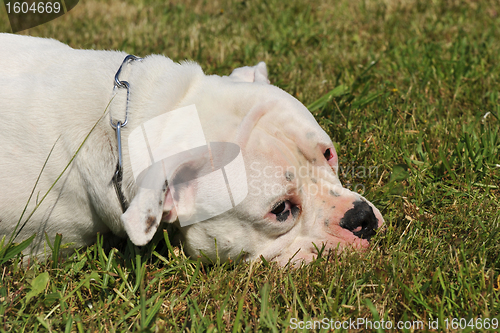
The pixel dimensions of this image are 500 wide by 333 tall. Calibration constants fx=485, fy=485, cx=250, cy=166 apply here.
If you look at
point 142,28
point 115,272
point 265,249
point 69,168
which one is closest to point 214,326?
point 265,249

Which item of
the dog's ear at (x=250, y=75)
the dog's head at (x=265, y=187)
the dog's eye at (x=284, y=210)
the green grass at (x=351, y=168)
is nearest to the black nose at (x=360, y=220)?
the dog's head at (x=265, y=187)

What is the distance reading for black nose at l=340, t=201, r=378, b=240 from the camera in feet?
9.16

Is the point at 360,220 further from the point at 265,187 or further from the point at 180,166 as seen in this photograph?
the point at 180,166

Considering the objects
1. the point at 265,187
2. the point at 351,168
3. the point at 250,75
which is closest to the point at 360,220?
the point at 265,187

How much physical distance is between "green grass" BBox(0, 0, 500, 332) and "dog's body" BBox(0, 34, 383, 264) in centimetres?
20

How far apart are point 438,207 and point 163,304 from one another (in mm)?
1983

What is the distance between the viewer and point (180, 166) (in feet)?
8.14

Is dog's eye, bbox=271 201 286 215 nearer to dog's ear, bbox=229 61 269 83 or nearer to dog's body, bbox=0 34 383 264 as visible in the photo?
dog's body, bbox=0 34 383 264

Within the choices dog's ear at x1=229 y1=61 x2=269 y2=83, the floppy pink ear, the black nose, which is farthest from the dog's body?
dog's ear at x1=229 y1=61 x2=269 y2=83

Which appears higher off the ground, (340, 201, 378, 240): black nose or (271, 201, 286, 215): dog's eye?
(271, 201, 286, 215): dog's eye

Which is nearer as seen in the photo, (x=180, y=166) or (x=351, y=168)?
(x=180, y=166)

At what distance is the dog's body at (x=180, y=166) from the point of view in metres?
2.63

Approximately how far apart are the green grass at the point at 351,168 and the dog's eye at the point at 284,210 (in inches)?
12.6

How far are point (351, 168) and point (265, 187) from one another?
133 centimetres
